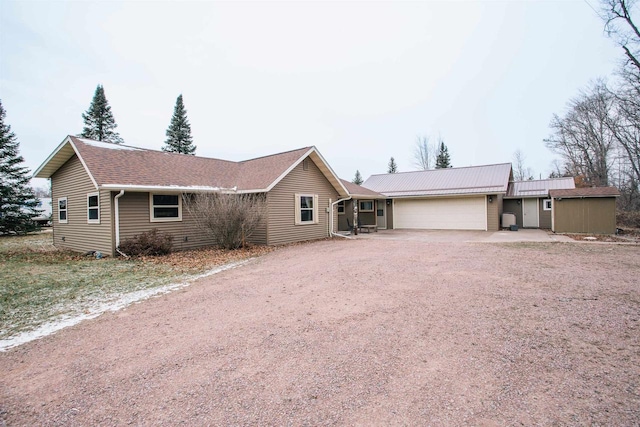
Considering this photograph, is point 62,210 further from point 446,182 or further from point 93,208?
point 446,182

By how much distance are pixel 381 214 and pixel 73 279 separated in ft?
58.5

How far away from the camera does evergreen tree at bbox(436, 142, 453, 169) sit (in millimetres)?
43312

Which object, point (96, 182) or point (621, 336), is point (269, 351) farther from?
point (96, 182)

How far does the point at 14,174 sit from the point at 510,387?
30854 millimetres

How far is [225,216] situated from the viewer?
37.8 ft

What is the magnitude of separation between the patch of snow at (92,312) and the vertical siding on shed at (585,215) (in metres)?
17.5

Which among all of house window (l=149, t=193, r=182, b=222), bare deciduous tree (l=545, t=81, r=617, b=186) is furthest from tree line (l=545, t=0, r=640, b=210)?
house window (l=149, t=193, r=182, b=222)

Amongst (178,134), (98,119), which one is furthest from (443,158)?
(98,119)

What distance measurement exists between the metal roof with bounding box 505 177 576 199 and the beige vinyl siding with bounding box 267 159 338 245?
13412mm

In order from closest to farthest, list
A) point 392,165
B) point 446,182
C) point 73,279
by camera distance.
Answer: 1. point 73,279
2. point 446,182
3. point 392,165

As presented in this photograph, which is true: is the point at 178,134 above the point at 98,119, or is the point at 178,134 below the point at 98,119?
below

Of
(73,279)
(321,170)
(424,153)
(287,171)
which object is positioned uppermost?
(424,153)

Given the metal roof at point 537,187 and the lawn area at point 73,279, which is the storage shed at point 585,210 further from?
the lawn area at point 73,279

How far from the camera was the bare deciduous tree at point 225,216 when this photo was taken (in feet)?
37.7
